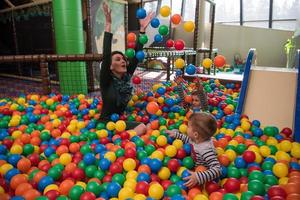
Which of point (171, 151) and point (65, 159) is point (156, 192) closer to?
point (171, 151)

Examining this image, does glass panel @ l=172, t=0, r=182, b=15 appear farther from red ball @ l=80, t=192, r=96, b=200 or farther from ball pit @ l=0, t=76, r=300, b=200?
red ball @ l=80, t=192, r=96, b=200

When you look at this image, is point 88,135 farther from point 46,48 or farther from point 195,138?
point 46,48

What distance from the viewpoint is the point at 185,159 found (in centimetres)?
169

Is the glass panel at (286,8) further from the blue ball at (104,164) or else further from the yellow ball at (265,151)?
the blue ball at (104,164)

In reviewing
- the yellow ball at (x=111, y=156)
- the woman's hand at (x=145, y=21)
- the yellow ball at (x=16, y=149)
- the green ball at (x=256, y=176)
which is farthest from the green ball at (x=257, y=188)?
the woman's hand at (x=145, y=21)

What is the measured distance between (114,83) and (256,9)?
30.7ft

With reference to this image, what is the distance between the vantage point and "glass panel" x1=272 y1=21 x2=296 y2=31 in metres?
9.60

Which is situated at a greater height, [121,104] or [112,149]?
[121,104]

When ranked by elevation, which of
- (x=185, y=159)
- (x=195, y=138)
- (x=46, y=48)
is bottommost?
(x=185, y=159)

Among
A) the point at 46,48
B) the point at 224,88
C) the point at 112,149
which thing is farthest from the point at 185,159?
the point at 46,48

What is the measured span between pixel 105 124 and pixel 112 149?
1.70 feet

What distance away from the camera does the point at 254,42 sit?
9.94 metres

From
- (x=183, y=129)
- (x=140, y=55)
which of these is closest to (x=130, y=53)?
(x=140, y=55)

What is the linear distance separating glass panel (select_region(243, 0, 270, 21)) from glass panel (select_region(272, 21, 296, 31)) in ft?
1.45
